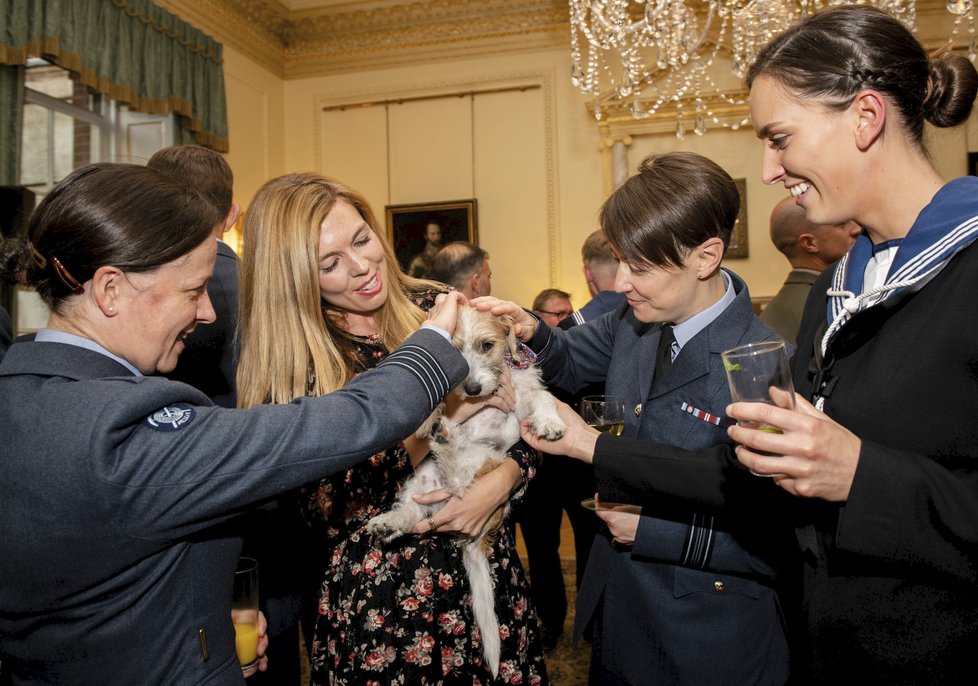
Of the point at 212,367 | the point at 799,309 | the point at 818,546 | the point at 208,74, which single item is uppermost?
the point at 208,74

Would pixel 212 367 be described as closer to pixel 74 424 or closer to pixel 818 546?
pixel 74 424

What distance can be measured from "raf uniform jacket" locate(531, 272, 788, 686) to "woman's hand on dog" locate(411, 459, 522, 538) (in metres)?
0.34

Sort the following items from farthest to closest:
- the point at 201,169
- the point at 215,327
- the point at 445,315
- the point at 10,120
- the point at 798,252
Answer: the point at 10,120
the point at 798,252
the point at 201,169
the point at 215,327
the point at 445,315

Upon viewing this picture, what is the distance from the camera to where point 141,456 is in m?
1.11

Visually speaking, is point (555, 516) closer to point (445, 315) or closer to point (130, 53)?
point (445, 315)

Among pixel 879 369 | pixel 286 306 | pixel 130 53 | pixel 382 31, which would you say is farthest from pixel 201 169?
pixel 382 31

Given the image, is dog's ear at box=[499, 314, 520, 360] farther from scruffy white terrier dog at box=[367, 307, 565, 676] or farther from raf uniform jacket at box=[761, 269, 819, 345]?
raf uniform jacket at box=[761, 269, 819, 345]

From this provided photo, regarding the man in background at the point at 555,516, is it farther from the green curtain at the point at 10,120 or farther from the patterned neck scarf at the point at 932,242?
the green curtain at the point at 10,120

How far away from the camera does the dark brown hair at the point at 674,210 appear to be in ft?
5.71

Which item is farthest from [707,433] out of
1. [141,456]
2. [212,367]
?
[212,367]

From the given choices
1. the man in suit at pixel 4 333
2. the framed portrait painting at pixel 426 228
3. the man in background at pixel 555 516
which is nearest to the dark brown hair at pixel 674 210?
the man in suit at pixel 4 333

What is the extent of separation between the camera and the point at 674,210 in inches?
68.6

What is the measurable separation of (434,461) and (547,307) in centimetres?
354

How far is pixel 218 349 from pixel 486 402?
1010mm
